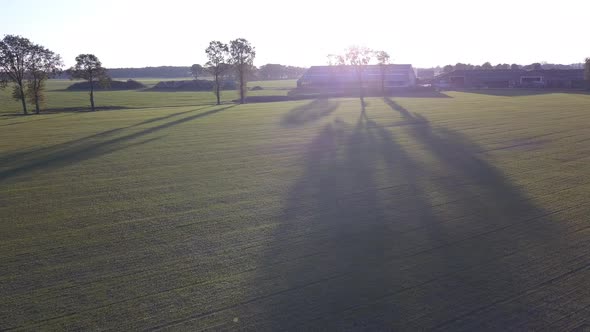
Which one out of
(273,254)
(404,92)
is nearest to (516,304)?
(273,254)

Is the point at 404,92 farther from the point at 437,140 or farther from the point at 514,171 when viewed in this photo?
the point at 514,171

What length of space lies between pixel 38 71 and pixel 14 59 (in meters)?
2.77

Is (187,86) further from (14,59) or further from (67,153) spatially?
(67,153)

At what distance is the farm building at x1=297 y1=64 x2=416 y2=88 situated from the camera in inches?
4082

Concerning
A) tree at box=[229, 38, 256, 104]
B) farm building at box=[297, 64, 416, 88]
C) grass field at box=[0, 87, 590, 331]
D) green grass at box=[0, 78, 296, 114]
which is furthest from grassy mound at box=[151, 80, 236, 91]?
grass field at box=[0, 87, 590, 331]

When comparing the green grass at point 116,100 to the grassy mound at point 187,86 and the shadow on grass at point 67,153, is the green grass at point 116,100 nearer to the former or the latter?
the grassy mound at point 187,86

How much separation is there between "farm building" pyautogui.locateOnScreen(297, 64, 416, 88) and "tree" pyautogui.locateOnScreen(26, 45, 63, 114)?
57084 mm

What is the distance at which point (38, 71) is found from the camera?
58.7 metres

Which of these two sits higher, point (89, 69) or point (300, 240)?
point (89, 69)

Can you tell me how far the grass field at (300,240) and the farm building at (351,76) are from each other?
82.1m

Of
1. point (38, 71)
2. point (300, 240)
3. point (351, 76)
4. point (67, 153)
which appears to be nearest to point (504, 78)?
point (351, 76)

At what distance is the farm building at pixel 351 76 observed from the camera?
10369cm

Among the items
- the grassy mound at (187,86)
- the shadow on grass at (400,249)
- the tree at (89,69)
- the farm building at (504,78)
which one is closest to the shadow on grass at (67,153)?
the shadow on grass at (400,249)

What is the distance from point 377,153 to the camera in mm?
22250
